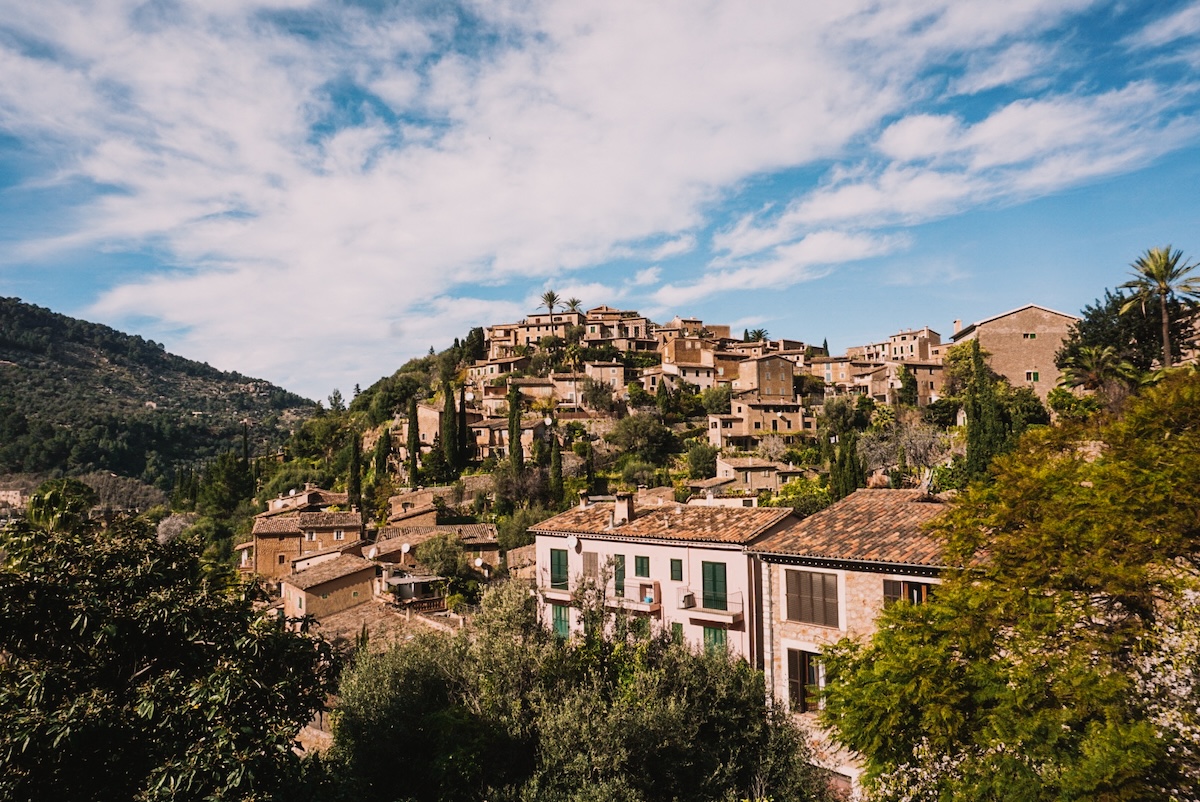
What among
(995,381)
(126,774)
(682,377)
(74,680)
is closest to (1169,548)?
(126,774)

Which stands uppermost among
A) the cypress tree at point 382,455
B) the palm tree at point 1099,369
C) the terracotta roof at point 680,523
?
the palm tree at point 1099,369

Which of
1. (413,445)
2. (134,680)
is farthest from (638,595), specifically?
(413,445)

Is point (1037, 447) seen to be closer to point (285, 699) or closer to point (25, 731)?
point (285, 699)

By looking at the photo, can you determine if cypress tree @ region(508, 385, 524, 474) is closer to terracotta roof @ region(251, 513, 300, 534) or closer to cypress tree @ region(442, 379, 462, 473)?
cypress tree @ region(442, 379, 462, 473)

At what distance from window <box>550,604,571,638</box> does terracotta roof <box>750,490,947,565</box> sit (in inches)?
318

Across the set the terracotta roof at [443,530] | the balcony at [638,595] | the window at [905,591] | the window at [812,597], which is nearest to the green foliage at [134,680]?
the balcony at [638,595]

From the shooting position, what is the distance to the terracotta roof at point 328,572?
36.2 metres

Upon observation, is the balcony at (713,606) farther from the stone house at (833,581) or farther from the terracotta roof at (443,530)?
the terracotta roof at (443,530)

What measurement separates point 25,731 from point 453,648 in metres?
9.72

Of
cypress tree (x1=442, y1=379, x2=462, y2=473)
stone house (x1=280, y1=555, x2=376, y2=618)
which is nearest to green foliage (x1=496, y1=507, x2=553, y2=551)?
stone house (x1=280, y1=555, x2=376, y2=618)

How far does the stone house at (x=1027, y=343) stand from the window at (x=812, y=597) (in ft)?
177

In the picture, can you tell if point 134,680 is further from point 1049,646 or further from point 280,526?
point 280,526

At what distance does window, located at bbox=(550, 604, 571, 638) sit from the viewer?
26.1 m

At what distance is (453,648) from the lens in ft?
Answer: 58.9
